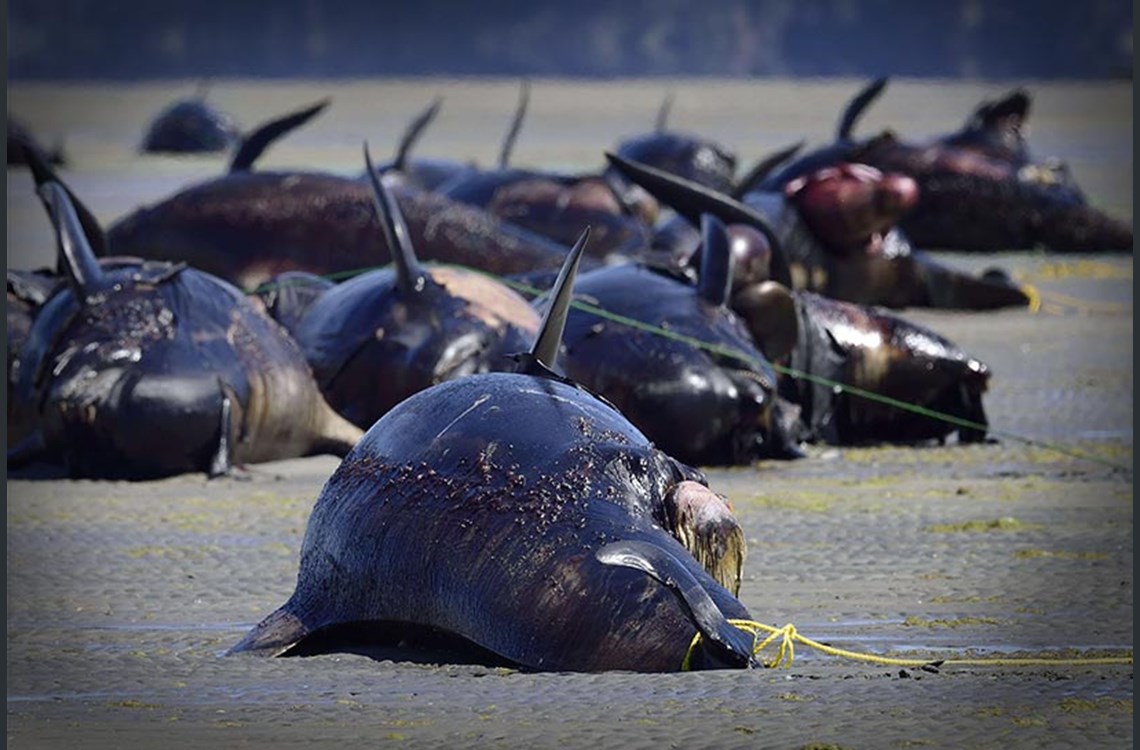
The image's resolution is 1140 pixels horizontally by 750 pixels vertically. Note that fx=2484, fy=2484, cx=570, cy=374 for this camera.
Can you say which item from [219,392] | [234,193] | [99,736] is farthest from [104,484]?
[234,193]

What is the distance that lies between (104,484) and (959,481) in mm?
2871

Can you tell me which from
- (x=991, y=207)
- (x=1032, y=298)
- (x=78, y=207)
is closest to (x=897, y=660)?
(x=78, y=207)

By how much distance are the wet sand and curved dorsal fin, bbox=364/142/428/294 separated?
70 cm

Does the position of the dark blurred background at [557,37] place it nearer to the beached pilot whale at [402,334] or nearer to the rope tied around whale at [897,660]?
the beached pilot whale at [402,334]

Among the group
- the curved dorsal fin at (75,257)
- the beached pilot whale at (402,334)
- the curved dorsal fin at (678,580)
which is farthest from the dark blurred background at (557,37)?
the curved dorsal fin at (678,580)

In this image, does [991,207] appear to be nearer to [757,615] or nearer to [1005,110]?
[1005,110]

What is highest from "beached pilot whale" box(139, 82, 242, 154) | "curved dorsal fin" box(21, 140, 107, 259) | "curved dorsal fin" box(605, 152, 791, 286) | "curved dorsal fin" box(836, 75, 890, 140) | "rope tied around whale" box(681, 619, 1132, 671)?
"curved dorsal fin" box(836, 75, 890, 140)

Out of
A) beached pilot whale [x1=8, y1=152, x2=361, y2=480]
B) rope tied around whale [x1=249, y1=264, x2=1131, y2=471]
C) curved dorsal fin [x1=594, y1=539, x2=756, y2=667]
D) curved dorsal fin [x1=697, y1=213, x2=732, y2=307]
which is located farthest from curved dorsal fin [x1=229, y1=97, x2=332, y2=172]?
curved dorsal fin [x1=594, y1=539, x2=756, y2=667]

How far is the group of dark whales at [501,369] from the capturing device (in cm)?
496

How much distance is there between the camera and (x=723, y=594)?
16.0 feet

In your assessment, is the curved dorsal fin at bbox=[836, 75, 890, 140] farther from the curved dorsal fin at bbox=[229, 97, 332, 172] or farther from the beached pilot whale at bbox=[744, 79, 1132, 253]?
the curved dorsal fin at bbox=[229, 97, 332, 172]

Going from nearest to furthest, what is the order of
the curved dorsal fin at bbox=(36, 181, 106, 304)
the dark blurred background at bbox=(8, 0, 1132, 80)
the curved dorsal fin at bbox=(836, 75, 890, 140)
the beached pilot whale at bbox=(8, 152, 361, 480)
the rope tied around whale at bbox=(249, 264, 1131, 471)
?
the beached pilot whale at bbox=(8, 152, 361, 480)
the curved dorsal fin at bbox=(36, 181, 106, 304)
the rope tied around whale at bbox=(249, 264, 1131, 471)
the curved dorsal fin at bbox=(836, 75, 890, 140)
the dark blurred background at bbox=(8, 0, 1132, 80)

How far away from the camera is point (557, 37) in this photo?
7481 centimetres

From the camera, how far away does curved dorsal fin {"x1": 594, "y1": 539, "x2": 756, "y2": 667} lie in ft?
15.6
